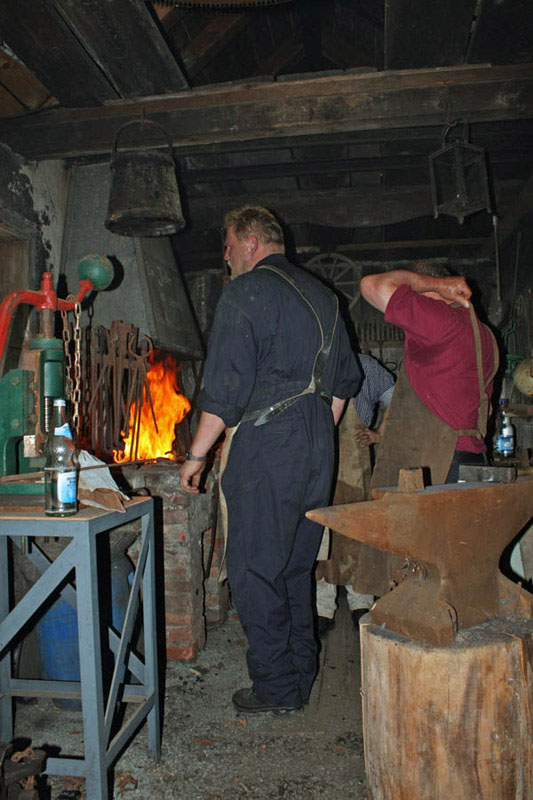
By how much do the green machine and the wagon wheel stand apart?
476 centimetres

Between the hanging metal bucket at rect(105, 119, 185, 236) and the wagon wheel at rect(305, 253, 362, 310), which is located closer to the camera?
the hanging metal bucket at rect(105, 119, 185, 236)

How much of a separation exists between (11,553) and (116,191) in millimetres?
2345

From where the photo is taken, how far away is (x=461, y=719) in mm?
1569

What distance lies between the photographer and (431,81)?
11.8ft

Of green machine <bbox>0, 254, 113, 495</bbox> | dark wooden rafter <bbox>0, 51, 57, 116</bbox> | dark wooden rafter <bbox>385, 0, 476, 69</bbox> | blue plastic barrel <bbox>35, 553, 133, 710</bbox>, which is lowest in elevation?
blue plastic barrel <bbox>35, 553, 133, 710</bbox>

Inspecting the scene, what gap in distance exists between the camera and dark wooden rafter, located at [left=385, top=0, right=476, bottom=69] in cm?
304

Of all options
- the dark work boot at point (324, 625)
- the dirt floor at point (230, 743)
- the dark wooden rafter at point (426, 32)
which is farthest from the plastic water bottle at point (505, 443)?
the dark wooden rafter at point (426, 32)

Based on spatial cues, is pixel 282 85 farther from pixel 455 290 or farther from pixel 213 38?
pixel 455 290

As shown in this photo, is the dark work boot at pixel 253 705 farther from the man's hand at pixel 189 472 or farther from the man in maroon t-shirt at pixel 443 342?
the man in maroon t-shirt at pixel 443 342

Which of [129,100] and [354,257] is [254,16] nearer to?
[129,100]

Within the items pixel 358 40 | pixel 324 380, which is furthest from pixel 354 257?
pixel 324 380

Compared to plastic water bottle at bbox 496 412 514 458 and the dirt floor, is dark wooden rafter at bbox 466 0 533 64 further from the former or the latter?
the dirt floor

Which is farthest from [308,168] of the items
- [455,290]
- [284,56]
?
[455,290]

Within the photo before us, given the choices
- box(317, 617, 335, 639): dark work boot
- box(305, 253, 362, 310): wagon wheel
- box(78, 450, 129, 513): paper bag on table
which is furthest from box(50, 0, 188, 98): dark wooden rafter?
box(317, 617, 335, 639): dark work boot
